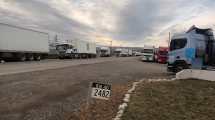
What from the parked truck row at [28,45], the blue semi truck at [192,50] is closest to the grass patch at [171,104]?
the blue semi truck at [192,50]

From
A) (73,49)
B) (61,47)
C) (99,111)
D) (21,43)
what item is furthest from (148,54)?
(99,111)

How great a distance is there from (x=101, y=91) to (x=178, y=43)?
13161 mm

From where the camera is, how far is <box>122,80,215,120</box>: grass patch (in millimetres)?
6203

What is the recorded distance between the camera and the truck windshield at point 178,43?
1728 cm

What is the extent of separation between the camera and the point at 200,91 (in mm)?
9422

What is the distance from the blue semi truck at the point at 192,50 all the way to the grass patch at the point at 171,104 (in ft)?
25.4

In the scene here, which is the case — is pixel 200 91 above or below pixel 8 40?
below

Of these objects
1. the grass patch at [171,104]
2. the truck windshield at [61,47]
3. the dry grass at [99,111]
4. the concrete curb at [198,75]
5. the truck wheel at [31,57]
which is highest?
the truck windshield at [61,47]

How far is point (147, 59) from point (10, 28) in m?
24.2

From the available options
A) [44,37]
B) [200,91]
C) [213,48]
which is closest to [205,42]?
[213,48]

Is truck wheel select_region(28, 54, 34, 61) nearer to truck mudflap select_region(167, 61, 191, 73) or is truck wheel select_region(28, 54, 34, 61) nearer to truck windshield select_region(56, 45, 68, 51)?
truck windshield select_region(56, 45, 68, 51)

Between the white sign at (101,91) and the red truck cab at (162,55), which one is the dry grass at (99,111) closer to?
the white sign at (101,91)

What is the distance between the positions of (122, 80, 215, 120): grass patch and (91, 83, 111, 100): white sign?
77 centimetres

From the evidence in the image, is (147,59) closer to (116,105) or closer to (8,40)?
(8,40)
